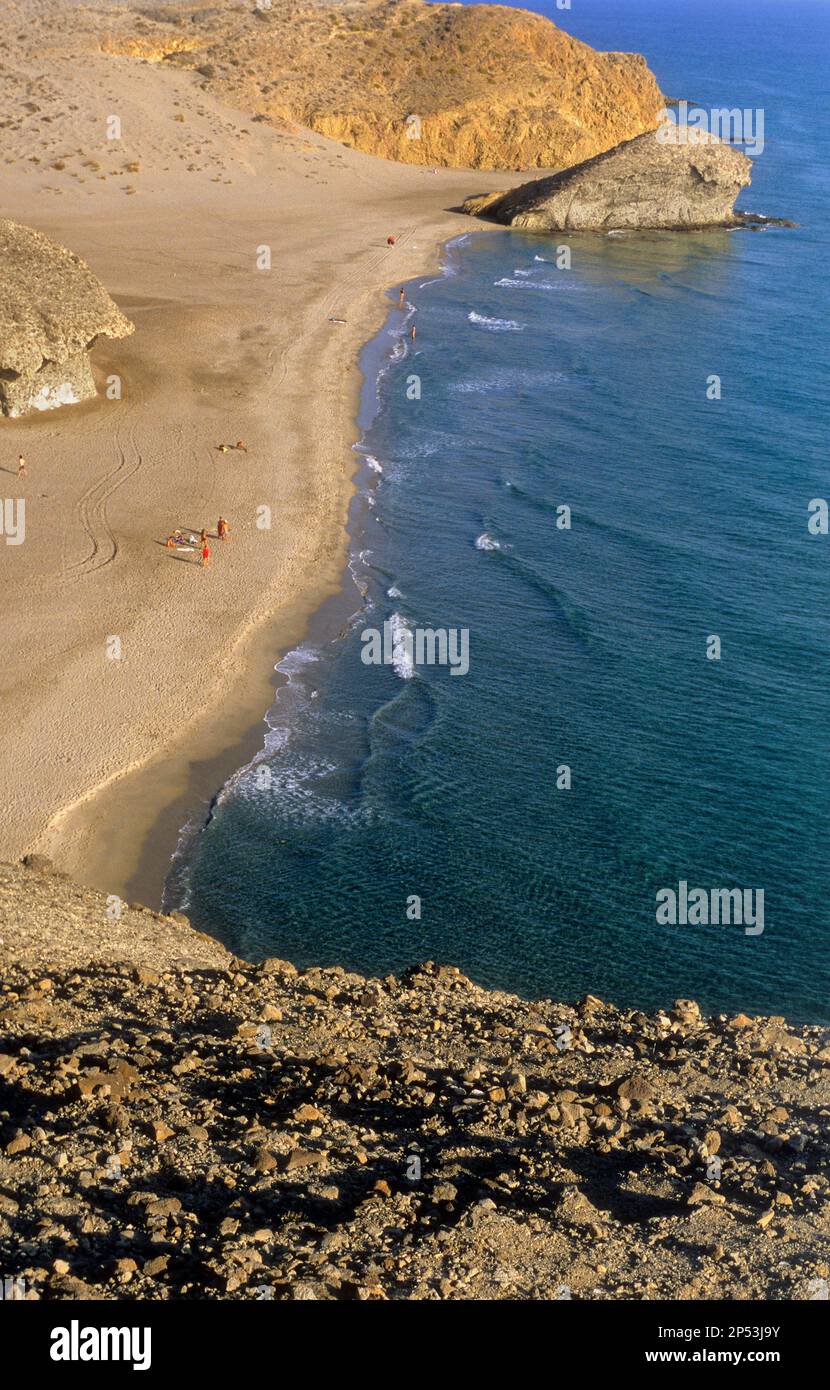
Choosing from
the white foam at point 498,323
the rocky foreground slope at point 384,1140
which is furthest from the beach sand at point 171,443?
the rocky foreground slope at point 384,1140

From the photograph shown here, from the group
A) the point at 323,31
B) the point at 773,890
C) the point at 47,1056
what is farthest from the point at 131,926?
the point at 323,31

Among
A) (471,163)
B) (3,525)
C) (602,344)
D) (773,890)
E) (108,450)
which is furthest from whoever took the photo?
(471,163)

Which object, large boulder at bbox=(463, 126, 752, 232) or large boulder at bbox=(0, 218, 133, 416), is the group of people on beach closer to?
large boulder at bbox=(0, 218, 133, 416)

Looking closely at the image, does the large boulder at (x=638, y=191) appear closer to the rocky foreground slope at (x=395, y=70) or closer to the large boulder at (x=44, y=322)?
the rocky foreground slope at (x=395, y=70)

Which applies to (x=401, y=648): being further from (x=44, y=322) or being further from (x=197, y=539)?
(x=44, y=322)

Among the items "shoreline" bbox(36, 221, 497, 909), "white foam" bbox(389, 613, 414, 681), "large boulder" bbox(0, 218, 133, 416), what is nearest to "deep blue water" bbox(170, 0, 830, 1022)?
"white foam" bbox(389, 613, 414, 681)

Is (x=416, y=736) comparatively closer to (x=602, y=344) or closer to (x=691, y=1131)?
(x=691, y=1131)
